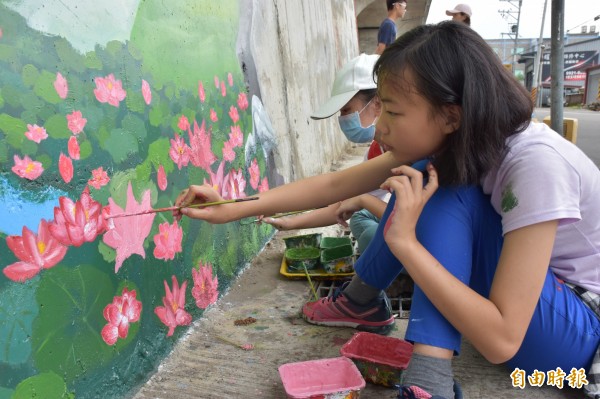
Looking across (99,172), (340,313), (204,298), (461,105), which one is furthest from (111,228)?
(461,105)

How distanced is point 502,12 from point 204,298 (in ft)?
162

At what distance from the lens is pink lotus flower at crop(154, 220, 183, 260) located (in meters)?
1.92

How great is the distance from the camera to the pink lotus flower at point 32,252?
129 centimetres

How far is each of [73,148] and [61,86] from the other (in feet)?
0.58

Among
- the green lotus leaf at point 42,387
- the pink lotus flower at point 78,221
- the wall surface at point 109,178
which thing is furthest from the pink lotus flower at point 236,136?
the green lotus leaf at point 42,387

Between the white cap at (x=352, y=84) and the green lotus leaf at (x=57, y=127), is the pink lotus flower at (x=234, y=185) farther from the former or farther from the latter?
the green lotus leaf at (x=57, y=127)

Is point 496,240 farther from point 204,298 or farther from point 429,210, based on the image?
point 204,298

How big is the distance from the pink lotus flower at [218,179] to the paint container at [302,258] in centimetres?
56

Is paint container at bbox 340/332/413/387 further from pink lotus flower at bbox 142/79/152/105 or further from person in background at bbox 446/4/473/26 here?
person in background at bbox 446/4/473/26

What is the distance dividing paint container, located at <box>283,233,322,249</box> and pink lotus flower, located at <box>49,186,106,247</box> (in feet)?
4.78

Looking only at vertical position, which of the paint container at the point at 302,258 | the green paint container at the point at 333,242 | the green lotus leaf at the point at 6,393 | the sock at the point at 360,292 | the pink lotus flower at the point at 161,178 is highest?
the pink lotus flower at the point at 161,178

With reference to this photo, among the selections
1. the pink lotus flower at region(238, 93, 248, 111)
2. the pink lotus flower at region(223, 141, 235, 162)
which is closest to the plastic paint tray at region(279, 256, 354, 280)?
the pink lotus flower at region(223, 141, 235, 162)

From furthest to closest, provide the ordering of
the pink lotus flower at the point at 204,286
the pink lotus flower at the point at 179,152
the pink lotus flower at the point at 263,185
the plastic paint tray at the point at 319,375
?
the pink lotus flower at the point at 263,185
the pink lotus flower at the point at 204,286
the pink lotus flower at the point at 179,152
the plastic paint tray at the point at 319,375

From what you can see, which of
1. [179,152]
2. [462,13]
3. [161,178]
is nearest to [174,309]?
[161,178]
